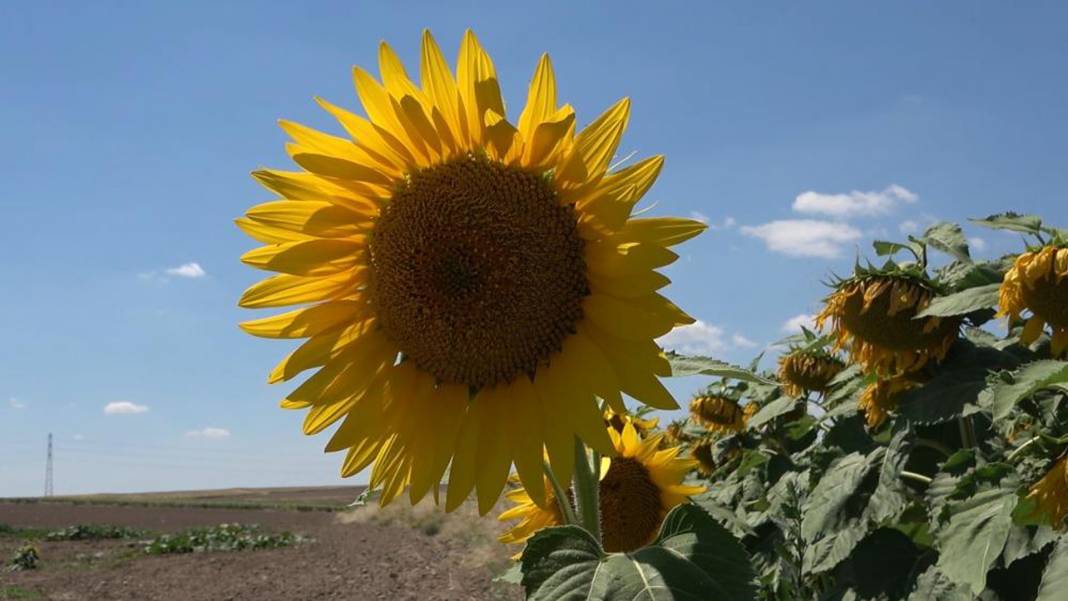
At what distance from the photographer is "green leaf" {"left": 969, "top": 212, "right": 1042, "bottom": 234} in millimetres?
2963

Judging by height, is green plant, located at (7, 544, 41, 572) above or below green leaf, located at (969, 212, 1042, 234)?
below

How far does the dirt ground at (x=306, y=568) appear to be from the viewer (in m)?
11.5

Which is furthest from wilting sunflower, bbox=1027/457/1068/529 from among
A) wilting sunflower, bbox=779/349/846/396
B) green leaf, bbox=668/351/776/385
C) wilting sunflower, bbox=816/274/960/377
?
Result: wilting sunflower, bbox=779/349/846/396

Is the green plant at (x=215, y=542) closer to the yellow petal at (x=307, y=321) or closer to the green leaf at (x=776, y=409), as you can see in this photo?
the green leaf at (x=776, y=409)

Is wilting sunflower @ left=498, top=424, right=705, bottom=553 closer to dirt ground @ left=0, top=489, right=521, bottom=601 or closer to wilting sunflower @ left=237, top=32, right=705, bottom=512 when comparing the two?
wilting sunflower @ left=237, top=32, right=705, bottom=512

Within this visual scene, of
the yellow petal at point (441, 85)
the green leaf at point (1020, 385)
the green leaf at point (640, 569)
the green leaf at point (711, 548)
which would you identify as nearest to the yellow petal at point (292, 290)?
the yellow petal at point (441, 85)

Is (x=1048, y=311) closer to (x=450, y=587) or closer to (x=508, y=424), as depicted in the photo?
(x=508, y=424)

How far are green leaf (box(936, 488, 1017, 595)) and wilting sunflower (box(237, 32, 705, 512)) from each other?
5.09ft

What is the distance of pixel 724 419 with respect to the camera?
5.19m

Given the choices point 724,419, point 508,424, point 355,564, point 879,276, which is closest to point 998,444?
point 879,276

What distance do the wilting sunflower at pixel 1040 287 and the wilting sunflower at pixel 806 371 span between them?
5.25ft

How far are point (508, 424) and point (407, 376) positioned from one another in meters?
0.21

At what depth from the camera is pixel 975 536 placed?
8.94ft

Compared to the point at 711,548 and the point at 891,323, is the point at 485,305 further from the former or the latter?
the point at 891,323
